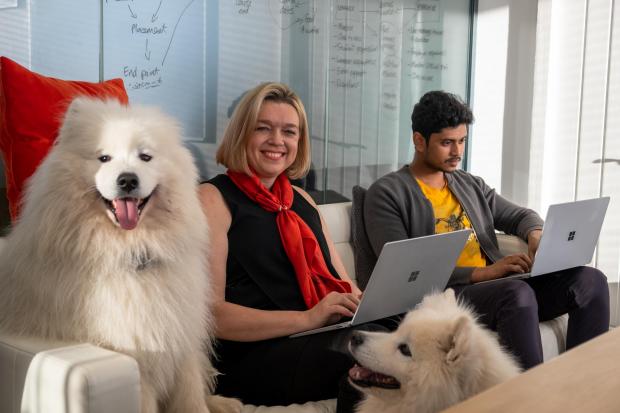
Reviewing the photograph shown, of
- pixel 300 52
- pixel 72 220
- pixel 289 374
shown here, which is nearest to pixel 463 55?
pixel 300 52

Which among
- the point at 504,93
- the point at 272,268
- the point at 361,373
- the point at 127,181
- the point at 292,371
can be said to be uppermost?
the point at 504,93

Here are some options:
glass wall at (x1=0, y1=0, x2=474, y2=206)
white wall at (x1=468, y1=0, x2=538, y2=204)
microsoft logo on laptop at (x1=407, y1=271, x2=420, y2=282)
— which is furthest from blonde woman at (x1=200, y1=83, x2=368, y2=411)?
white wall at (x1=468, y1=0, x2=538, y2=204)

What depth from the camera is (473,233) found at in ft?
9.77

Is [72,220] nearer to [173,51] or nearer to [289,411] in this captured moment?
[289,411]

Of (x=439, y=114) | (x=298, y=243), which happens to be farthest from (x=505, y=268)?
(x=298, y=243)

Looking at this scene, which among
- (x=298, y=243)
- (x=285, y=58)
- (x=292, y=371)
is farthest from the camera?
(x=285, y=58)

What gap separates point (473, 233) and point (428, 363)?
1.50 m

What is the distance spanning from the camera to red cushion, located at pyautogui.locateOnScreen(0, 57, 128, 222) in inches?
79.3

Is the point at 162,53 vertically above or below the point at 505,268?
above

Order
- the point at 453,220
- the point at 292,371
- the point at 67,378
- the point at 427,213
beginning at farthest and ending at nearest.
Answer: the point at 453,220 → the point at 427,213 → the point at 292,371 → the point at 67,378

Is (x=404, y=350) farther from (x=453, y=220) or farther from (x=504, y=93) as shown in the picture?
(x=504, y=93)

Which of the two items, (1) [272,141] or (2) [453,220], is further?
(2) [453,220]

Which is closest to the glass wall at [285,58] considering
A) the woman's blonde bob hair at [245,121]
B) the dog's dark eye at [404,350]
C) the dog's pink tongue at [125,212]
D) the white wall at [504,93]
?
the white wall at [504,93]

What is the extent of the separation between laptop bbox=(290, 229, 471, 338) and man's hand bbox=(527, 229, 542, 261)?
30.9 inches
